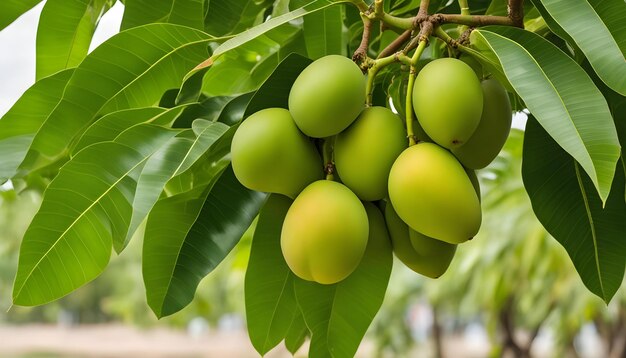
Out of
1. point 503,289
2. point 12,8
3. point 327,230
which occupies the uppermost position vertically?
point 12,8

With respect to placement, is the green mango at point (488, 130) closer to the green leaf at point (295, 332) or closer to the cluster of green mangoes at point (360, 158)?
the cluster of green mangoes at point (360, 158)

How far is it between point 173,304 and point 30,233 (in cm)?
15

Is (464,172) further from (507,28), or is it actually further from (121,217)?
(121,217)

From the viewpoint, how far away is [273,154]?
593 millimetres

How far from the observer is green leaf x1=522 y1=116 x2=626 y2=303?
0.71 meters

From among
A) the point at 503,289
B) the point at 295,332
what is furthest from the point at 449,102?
the point at 503,289

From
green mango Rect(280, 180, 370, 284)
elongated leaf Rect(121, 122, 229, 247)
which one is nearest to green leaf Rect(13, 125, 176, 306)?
elongated leaf Rect(121, 122, 229, 247)

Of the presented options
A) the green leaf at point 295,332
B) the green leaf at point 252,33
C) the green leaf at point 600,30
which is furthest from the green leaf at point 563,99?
the green leaf at point 295,332

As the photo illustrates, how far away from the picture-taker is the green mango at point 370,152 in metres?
0.60

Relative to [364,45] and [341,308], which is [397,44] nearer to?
[364,45]

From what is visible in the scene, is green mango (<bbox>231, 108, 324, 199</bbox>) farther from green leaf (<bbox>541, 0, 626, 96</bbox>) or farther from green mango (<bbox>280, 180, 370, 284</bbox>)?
green leaf (<bbox>541, 0, 626, 96</bbox>)

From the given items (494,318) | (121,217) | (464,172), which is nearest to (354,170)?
(464,172)

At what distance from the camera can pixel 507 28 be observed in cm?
60

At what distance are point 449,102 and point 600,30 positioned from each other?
114 millimetres
